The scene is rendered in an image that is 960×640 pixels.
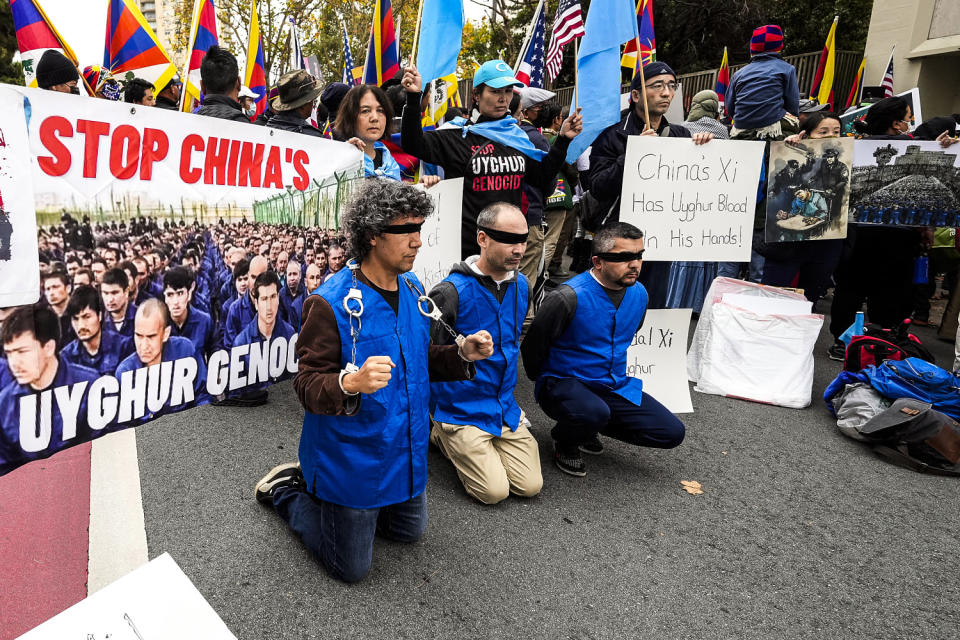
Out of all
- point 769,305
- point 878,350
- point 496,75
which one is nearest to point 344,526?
point 496,75

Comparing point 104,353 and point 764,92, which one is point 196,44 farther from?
point 764,92

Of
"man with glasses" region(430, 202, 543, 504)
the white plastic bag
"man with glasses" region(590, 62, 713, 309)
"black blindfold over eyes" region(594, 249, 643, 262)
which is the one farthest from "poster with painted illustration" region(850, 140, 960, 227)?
"man with glasses" region(430, 202, 543, 504)

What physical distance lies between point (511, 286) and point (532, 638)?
1672mm

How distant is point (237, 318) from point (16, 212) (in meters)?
0.92

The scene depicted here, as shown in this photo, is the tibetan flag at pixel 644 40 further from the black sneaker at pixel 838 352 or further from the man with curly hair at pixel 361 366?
the man with curly hair at pixel 361 366

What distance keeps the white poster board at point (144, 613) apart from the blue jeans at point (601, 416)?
2.15 metres

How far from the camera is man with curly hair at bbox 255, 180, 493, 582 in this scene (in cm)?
232

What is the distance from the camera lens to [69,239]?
2062mm

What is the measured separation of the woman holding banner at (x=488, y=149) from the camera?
3.92 metres

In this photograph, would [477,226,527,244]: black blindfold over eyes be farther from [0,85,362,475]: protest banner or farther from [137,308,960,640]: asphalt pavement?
[137,308,960,640]: asphalt pavement

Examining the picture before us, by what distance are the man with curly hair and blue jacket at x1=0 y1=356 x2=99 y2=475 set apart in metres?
0.70

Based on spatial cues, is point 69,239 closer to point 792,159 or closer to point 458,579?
point 458,579

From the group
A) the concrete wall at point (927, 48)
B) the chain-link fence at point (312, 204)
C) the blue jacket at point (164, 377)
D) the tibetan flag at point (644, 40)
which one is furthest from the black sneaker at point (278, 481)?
the concrete wall at point (927, 48)

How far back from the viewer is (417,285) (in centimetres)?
268
